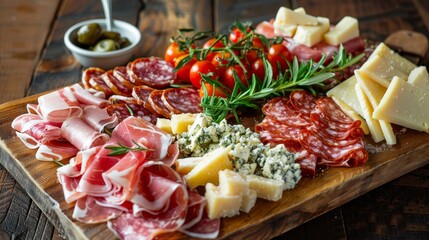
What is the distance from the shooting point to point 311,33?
2855 millimetres

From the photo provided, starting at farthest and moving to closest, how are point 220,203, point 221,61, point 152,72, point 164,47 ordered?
point 164,47 → point 152,72 → point 221,61 → point 220,203

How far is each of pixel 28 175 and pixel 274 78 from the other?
3.61 ft

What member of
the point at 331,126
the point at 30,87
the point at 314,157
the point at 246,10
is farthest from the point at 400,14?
the point at 30,87

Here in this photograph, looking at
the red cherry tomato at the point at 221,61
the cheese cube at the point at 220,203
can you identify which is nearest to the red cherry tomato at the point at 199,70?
the red cherry tomato at the point at 221,61

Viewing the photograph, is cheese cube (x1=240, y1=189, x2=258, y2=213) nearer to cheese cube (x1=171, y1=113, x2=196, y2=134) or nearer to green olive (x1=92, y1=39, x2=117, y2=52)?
cheese cube (x1=171, y1=113, x2=196, y2=134)

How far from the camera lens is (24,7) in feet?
12.0

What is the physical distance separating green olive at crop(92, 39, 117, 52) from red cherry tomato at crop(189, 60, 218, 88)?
0.53 meters

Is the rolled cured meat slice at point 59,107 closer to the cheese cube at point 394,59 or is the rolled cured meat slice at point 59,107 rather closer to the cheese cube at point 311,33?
the cheese cube at point 311,33

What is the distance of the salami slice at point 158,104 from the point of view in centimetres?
246

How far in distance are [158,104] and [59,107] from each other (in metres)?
0.38

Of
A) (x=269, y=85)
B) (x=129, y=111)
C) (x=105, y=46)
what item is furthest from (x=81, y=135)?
(x=105, y=46)

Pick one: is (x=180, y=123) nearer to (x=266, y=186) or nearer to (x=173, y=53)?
(x=266, y=186)

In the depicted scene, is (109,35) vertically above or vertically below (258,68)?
below

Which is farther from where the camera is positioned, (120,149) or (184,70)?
(184,70)
